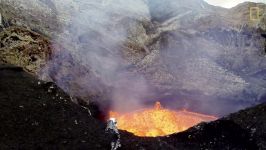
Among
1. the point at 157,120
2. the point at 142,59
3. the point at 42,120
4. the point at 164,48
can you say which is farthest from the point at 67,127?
the point at 164,48

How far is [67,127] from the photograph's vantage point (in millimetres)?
12516

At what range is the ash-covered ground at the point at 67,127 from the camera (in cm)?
1191

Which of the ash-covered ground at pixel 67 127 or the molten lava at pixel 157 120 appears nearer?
the ash-covered ground at pixel 67 127

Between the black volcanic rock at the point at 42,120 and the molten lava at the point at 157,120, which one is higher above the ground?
the black volcanic rock at the point at 42,120

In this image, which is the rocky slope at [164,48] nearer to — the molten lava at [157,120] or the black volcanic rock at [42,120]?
the molten lava at [157,120]

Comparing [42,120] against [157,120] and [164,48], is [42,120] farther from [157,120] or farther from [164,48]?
[164,48]

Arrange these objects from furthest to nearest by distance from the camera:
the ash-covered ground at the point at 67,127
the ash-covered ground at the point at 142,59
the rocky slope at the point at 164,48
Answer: the rocky slope at the point at 164,48 < the ash-covered ground at the point at 142,59 < the ash-covered ground at the point at 67,127

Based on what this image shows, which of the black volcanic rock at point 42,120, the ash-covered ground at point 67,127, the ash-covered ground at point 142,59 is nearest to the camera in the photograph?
the black volcanic rock at point 42,120

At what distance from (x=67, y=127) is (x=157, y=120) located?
8.79 m

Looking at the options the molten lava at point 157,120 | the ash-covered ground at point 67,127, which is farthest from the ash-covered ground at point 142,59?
the molten lava at point 157,120

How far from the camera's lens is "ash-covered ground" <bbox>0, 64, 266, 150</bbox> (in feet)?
39.1

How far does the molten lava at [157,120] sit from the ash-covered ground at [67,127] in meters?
5.40

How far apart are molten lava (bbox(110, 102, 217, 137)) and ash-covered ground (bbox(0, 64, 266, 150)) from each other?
5.40m

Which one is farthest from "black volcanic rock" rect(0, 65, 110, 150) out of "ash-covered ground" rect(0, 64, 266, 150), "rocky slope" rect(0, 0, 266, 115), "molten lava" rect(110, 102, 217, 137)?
"molten lava" rect(110, 102, 217, 137)
